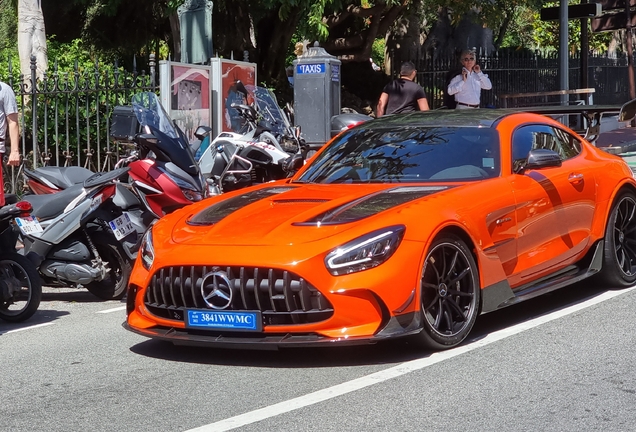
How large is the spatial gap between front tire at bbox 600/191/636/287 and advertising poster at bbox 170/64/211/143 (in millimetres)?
6369

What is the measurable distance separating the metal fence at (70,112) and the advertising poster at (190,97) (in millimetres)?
A: 292

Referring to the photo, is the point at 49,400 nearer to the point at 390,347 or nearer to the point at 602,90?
the point at 390,347

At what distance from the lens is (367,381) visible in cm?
568

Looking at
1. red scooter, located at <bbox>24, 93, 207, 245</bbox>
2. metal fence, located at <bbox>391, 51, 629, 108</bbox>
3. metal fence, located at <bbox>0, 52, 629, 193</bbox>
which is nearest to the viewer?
red scooter, located at <bbox>24, 93, 207, 245</bbox>

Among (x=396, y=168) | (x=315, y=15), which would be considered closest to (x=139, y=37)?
(x=315, y=15)

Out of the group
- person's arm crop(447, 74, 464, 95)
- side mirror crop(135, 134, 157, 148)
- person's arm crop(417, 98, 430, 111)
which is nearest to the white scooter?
person's arm crop(417, 98, 430, 111)

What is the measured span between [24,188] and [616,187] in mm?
7870

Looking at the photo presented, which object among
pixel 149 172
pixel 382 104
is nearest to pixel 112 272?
pixel 149 172

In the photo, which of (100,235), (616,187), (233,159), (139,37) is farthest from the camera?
(139,37)

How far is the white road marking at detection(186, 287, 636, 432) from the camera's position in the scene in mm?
4992

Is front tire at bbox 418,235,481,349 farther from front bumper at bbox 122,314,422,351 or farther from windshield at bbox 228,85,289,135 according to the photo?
windshield at bbox 228,85,289,135

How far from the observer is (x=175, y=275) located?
618cm

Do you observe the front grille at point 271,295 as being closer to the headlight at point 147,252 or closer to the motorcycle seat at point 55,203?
the headlight at point 147,252

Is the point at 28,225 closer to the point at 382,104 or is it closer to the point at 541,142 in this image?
the point at 541,142
